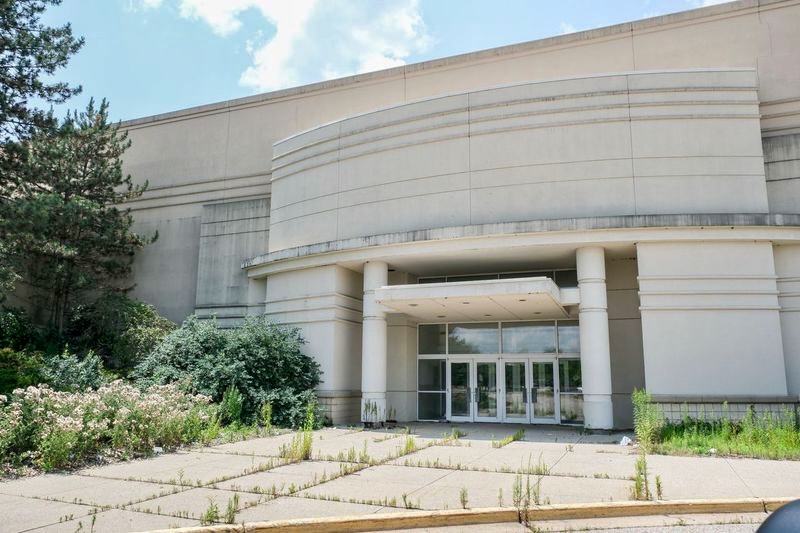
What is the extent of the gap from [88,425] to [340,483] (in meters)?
5.43

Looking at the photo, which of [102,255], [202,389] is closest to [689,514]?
[202,389]

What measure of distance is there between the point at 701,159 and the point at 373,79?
498 inches

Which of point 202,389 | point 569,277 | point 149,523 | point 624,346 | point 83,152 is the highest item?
point 83,152

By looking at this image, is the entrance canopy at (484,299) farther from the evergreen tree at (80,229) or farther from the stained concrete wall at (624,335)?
the evergreen tree at (80,229)

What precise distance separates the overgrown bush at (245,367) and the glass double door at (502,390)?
5.07 metres

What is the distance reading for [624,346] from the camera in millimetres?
19531

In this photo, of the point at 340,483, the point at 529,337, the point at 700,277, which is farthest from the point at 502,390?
the point at 340,483

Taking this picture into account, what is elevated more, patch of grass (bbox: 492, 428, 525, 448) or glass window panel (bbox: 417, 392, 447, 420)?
glass window panel (bbox: 417, 392, 447, 420)

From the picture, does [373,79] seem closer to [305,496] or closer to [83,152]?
[83,152]

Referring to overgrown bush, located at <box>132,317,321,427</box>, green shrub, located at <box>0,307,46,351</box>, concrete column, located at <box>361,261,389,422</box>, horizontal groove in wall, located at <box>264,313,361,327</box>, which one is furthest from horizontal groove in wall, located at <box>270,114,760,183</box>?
green shrub, located at <box>0,307,46,351</box>

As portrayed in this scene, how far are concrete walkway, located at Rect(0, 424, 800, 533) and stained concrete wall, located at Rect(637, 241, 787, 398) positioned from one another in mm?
3600

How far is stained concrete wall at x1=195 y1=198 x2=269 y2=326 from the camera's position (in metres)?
25.5

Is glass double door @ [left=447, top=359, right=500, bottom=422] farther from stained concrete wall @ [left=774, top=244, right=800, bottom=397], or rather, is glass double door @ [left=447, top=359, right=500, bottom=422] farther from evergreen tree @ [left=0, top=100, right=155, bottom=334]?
evergreen tree @ [left=0, top=100, right=155, bottom=334]

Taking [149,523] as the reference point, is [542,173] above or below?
above
